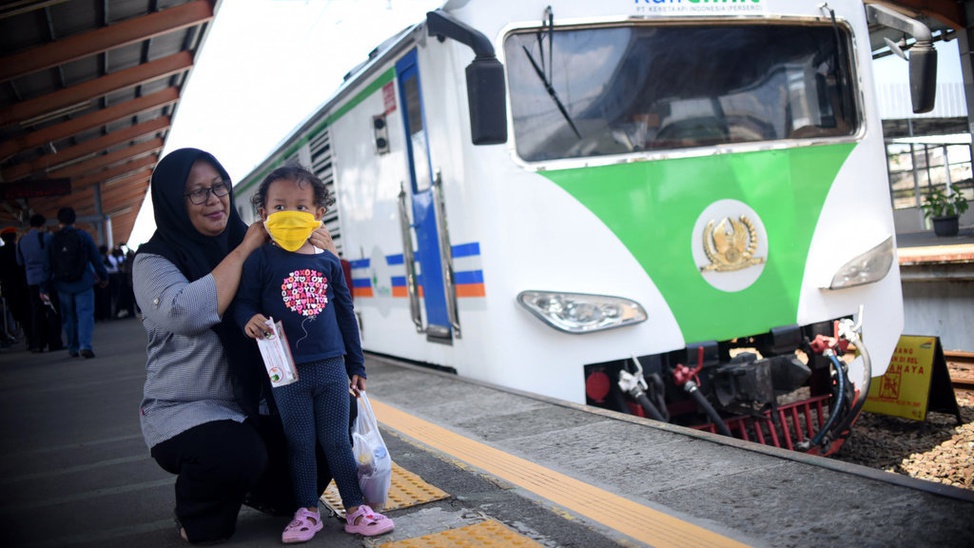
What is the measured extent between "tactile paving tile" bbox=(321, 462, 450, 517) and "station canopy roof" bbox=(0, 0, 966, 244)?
11335 millimetres

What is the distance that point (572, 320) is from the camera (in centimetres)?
488

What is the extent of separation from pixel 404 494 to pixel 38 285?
34.3ft

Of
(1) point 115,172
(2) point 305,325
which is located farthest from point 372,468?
(1) point 115,172

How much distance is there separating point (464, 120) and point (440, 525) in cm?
263

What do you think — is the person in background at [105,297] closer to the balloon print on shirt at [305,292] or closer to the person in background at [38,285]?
the person in background at [38,285]

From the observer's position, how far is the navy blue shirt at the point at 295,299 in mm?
3016

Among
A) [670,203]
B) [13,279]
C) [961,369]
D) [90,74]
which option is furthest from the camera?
[90,74]

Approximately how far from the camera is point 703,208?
16.9 ft

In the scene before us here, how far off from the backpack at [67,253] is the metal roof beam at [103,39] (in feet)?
20.9

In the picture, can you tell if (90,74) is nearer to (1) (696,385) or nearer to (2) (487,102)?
(2) (487,102)

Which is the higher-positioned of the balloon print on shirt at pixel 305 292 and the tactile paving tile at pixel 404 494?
the balloon print on shirt at pixel 305 292

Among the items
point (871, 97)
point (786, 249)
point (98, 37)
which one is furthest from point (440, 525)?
point (98, 37)

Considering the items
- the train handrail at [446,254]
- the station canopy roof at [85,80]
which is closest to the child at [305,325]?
the train handrail at [446,254]

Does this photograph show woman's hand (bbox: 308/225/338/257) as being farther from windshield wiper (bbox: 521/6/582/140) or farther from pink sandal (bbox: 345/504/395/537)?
windshield wiper (bbox: 521/6/582/140)
